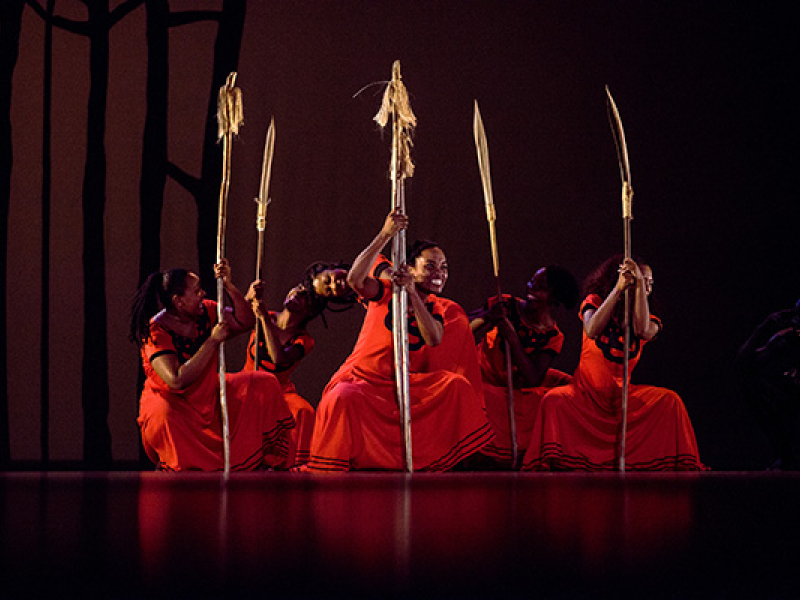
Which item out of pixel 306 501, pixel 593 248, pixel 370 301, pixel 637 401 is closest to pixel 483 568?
pixel 306 501

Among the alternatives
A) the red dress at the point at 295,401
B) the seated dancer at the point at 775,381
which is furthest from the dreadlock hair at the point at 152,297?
the seated dancer at the point at 775,381

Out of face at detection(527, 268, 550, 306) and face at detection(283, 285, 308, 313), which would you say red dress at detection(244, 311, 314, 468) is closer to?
face at detection(283, 285, 308, 313)

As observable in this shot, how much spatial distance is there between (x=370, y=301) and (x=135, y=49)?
2251mm

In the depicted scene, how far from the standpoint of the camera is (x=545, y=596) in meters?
0.52

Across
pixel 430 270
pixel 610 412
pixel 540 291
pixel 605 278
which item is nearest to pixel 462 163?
pixel 540 291

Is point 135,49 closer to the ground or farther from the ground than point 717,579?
farther from the ground

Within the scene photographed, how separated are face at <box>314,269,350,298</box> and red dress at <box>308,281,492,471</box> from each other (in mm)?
353

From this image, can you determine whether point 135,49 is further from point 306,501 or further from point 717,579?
point 717,579

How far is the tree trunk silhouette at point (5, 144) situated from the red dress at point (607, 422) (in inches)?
101

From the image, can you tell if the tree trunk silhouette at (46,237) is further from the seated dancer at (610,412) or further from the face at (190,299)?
the seated dancer at (610,412)

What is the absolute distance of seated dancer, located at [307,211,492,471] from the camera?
2898 millimetres

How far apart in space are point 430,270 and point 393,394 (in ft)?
1.53

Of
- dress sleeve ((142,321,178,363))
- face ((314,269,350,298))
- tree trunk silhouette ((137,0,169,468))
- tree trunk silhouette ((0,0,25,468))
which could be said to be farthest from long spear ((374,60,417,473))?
tree trunk silhouette ((0,0,25,468))

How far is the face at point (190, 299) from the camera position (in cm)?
320
